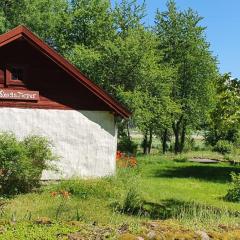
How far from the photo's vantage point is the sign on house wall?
60.9 feet

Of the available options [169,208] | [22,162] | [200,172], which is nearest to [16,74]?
[22,162]

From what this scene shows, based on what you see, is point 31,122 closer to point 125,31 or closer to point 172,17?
point 125,31

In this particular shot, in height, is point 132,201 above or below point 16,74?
below

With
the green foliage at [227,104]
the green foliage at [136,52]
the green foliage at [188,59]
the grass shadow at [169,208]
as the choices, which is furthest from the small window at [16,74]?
the green foliage at [188,59]

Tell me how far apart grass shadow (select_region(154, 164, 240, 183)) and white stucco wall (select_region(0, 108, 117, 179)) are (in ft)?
18.7

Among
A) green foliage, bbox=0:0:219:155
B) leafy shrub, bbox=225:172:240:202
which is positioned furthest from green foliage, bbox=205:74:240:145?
green foliage, bbox=0:0:219:155

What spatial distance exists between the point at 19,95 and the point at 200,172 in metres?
12.3

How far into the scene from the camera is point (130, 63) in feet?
121

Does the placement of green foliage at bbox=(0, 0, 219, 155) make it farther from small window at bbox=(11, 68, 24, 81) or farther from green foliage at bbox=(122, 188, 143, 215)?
green foliage at bbox=(122, 188, 143, 215)

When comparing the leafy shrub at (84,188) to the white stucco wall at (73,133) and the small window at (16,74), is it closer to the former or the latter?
the white stucco wall at (73,133)

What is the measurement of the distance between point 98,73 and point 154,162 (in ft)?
32.6

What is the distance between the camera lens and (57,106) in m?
19.2

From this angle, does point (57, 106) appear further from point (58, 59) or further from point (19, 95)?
point (58, 59)

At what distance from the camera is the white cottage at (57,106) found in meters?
18.7
